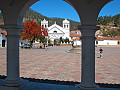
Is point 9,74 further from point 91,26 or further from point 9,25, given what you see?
point 91,26

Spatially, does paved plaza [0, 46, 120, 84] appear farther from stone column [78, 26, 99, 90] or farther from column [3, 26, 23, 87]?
column [3, 26, 23, 87]

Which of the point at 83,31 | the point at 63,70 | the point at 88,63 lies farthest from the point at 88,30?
the point at 63,70

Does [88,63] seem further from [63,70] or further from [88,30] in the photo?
[63,70]

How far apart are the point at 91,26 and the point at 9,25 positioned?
2.19 metres

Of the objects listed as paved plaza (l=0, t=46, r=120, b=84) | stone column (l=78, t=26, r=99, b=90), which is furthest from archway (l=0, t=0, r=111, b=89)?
paved plaza (l=0, t=46, r=120, b=84)

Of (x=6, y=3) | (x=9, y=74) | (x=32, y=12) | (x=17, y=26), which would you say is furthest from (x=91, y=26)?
(x=32, y=12)

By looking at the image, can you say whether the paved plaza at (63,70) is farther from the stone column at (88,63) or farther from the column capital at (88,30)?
the column capital at (88,30)

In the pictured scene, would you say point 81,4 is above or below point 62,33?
below

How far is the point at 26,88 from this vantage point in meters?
4.29

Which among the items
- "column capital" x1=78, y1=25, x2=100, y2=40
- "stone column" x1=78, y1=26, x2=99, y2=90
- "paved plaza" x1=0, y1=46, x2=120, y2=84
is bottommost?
"paved plaza" x1=0, y1=46, x2=120, y2=84

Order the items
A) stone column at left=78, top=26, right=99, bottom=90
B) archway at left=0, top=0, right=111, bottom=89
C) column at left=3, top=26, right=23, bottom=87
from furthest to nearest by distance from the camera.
→ column at left=3, top=26, right=23, bottom=87 → stone column at left=78, top=26, right=99, bottom=90 → archway at left=0, top=0, right=111, bottom=89

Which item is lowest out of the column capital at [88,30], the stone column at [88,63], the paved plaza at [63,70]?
the paved plaza at [63,70]

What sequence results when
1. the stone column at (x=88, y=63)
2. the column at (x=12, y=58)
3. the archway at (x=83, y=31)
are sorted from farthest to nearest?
the column at (x=12, y=58) → the stone column at (x=88, y=63) → the archway at (x=83, y=31)

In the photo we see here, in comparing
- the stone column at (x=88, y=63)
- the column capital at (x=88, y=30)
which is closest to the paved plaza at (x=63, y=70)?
the stone column at (x=88, y=63)
